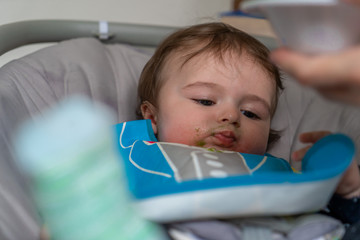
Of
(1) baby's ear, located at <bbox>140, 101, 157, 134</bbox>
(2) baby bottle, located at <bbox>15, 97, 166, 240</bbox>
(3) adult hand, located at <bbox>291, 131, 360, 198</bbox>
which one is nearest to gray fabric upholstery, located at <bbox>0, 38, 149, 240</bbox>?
(1) baby's ear, located at <bbox>140, 101, 157, 134</bbox>

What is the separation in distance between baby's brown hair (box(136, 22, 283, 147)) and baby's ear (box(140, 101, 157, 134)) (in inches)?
0.5

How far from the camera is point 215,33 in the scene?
1109 millimetres

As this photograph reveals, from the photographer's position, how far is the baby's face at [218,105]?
35.4 inches

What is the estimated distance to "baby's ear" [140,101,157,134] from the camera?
1092mm

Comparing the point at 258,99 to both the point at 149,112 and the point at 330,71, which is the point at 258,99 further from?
the point at 330,71

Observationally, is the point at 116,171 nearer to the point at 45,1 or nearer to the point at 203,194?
the point at 203,194

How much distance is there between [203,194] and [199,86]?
1.38 ft

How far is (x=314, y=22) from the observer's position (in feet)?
1.48

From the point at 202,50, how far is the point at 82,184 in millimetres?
576

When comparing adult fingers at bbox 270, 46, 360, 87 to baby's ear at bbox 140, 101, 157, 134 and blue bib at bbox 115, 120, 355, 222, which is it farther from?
baby's ear at bbox 140, 101, 157, 134

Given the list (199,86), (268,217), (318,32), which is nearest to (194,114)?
(199,86)

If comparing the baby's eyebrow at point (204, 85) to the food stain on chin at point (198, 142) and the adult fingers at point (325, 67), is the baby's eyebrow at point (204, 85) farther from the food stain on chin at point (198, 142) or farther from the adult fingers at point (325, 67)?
the adult fingers at point (325, 67)

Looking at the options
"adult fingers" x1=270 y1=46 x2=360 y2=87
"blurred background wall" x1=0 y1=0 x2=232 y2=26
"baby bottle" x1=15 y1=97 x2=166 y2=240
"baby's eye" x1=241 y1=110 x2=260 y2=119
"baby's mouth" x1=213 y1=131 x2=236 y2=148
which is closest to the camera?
"adult fingers" x1=270 y1=46 x2=360 y2=87

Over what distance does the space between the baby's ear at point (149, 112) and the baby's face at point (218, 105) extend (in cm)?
5
